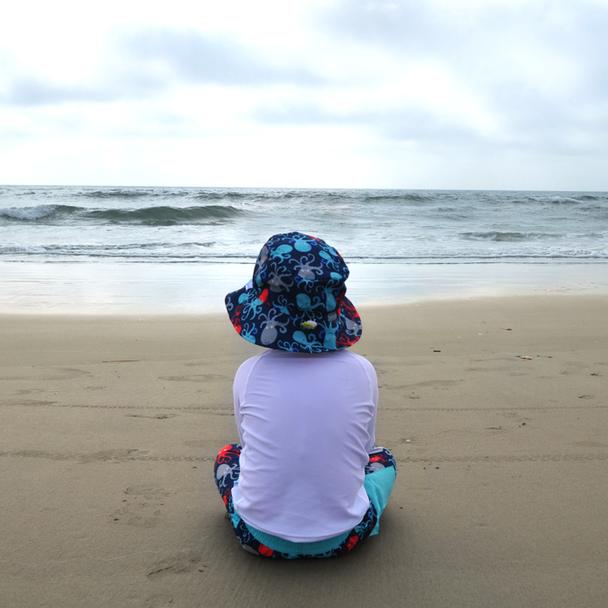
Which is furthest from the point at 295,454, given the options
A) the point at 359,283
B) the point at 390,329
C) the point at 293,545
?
the point at 359,283

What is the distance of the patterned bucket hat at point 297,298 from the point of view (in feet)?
6.66

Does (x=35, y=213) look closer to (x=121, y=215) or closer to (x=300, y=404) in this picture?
(x=121, y=215)

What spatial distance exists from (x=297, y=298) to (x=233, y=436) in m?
1.54

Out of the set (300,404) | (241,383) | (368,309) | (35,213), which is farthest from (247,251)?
(35,213)

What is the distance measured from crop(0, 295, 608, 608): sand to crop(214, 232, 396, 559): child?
160 millimetres

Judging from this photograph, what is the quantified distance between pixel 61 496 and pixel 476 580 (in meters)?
1.54

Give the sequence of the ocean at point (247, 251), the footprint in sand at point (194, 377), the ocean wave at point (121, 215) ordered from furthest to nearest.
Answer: the ocean wave at point (121, 215), the ocean at point (247, 251), the footprint in sand at point (194, 377)

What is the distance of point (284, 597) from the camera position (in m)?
2.05

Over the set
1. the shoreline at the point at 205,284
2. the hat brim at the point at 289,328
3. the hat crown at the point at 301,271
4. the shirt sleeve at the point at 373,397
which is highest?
the hat crown at the point at 301,271

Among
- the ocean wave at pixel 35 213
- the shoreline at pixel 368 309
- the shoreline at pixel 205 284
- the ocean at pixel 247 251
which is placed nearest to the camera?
the shoreline at pixel 368 309

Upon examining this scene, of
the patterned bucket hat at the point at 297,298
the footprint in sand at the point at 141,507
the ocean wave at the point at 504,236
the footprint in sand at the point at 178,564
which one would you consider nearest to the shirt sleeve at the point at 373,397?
the patterned bucket hat at the point at 297,298

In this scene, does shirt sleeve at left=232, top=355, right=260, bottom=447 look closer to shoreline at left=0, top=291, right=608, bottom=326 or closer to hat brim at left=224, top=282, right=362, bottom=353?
hat brim at left=224, top=282, right=362, bottom=353

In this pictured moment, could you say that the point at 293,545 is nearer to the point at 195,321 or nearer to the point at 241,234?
the point at 195,321

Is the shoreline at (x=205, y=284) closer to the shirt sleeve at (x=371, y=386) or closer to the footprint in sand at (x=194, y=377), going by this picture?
the footprint in sand at (x=194, y=377)
